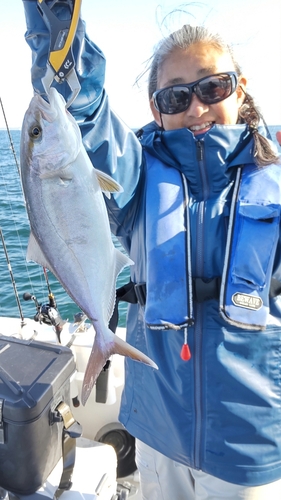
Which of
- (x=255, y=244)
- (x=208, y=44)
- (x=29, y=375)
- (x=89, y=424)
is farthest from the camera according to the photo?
(x=89, y=424)

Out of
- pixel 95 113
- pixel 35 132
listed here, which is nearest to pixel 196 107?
pixel 95 113

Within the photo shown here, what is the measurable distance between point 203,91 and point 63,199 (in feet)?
3.00

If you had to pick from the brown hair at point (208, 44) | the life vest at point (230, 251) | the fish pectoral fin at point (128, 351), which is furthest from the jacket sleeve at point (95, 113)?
the fish pectoral fin at point (128, 351)

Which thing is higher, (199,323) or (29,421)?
(199,323)

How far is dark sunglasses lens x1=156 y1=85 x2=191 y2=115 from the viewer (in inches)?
73.0

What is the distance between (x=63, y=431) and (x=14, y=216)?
956cm

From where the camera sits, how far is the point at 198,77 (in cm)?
188

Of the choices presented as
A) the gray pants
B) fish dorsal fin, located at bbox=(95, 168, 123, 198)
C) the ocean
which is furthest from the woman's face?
the ocean

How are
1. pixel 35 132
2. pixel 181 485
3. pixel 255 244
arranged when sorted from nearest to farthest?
pixel 35 132 → pixel 255 244 → pixel 181 485

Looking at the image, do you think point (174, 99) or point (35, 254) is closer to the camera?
point (35, 254)

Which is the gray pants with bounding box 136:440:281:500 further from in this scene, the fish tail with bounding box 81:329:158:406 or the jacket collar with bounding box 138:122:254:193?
the jacket collar with bounding box 138:122:254:193

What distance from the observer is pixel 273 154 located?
1.95 meters

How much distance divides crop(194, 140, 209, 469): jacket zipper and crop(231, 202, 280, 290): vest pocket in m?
0.16

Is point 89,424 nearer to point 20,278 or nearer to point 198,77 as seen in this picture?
point 198,77
